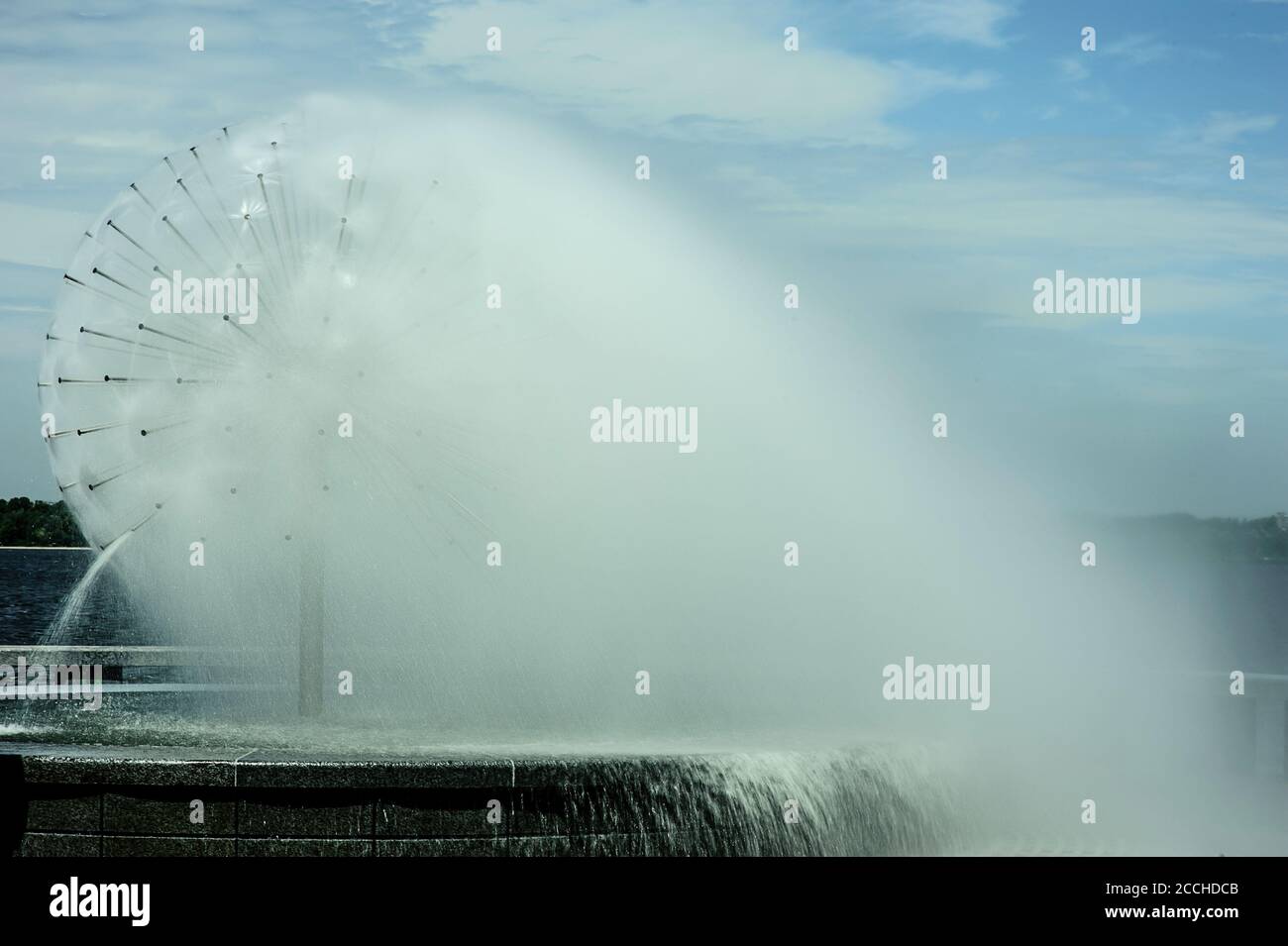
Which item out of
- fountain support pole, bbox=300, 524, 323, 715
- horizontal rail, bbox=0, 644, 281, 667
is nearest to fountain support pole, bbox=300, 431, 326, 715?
fountain support pole, bbox=300, 524, 323, 715

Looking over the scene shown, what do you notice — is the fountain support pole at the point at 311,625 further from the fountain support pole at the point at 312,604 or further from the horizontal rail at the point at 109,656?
the horizontal rail at the point at 109,656

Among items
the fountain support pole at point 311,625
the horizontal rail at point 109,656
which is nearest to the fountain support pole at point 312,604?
the fountain support pole at point 311,625

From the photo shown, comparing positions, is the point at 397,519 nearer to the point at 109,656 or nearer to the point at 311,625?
the point at 311,625

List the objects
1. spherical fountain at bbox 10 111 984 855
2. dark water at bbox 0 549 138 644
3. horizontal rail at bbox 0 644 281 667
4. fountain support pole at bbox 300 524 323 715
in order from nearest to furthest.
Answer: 1. spherical fountain at bbox 10 111 984 855
2. fountain support pole at bbox 300 524 323 715
3. horizontal rail at bbox 0 644 281 667
4. dark water at bbox 0 549 138 644

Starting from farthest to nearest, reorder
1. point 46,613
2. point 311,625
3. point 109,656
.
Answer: point 46,613, point 109,656, point 311,625

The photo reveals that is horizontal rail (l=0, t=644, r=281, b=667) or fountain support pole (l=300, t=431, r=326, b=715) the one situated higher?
fountain support pole (l=300, t=431, r=326, b=715)

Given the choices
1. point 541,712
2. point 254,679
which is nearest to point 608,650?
point 541,712

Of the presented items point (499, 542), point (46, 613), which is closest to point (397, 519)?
point (499, 542)

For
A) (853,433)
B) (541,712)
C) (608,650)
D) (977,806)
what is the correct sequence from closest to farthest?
(977,806) < (541,712) < (608,650) < (853,433)

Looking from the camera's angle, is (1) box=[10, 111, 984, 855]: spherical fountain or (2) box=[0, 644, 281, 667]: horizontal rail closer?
(1) box=[10, 111, 984, 855]: spherical fountain

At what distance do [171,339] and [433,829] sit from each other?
6.79 meters

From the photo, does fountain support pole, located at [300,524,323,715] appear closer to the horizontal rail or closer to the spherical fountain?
the spherical fountain
